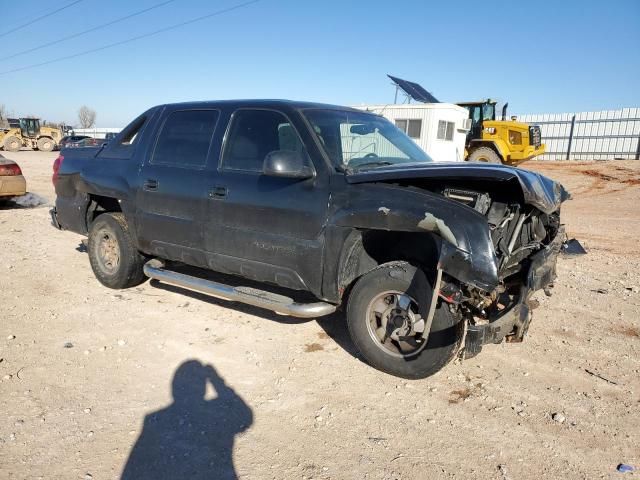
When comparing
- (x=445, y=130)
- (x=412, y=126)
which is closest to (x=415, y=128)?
(x=412, y=126)

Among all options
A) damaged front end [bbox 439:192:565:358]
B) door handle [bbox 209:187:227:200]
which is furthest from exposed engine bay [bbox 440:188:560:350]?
door handle [bbox 209:187:227:200]

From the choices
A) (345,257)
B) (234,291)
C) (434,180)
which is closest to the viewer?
(434,180)

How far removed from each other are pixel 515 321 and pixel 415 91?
15834 mm

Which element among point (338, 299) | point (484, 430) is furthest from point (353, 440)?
point (338, 299)

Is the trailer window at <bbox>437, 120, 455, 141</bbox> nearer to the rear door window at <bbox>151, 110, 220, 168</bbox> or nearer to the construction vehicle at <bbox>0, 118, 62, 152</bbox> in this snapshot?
the rear door window at <bbox>151, 110, 220, 168</bbox>

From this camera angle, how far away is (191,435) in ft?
9.41

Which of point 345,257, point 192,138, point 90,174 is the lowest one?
point 345,257

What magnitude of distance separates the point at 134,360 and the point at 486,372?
274 cm

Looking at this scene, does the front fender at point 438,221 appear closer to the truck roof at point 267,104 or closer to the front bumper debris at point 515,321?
the front bumper debris at point 515,321

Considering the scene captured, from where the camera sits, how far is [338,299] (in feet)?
12.1

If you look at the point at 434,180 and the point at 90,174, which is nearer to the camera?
the point at 434,180

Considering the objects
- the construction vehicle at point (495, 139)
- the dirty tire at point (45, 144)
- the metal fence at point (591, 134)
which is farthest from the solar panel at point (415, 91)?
the dirty tire at point (45, 144)

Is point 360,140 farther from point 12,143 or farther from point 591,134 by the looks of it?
point 12,143

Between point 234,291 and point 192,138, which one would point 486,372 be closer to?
point 234,291
